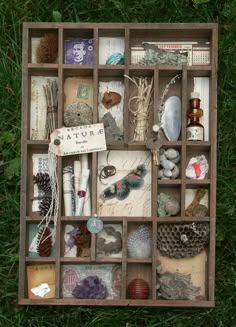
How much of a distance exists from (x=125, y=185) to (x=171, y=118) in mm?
235

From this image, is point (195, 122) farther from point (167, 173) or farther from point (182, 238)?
point (182, 238)

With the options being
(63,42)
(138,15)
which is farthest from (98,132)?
(138,15)

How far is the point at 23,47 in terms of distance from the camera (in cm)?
151

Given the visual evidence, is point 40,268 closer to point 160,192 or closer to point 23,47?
point 160,192

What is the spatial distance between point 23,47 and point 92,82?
8.8 inches

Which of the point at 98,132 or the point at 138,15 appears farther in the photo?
the point at 138,15

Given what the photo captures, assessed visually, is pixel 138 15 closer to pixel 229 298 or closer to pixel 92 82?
pixel 92 82

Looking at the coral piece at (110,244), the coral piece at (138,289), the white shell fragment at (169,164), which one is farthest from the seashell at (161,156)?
the coral piece at (138,289)

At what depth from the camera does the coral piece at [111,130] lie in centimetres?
150

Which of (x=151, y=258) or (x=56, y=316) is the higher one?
(x=151, y=258)

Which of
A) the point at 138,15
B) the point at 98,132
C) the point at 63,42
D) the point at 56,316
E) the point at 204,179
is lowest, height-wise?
the point at 56,316

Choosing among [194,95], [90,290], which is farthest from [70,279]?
[194,95]

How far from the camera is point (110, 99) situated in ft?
5.01

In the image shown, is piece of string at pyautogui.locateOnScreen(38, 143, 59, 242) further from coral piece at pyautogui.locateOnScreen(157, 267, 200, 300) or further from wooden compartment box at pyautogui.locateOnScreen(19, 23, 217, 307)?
coral piece at pyautogui.locateOnScreen(157, 267, 200, 300)
